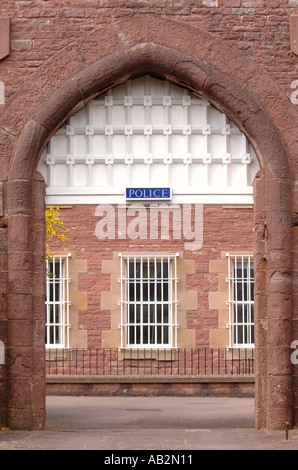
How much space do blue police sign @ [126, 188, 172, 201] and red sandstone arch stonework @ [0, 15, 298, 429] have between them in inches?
52.6

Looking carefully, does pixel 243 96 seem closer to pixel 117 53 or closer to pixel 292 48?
pixel 292 48

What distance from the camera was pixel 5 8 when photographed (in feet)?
35.1

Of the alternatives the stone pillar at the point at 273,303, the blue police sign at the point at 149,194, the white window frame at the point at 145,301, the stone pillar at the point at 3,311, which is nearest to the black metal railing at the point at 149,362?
the white window frame at the point at 145,301

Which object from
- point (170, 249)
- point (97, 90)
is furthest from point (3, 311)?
point (170, 249)

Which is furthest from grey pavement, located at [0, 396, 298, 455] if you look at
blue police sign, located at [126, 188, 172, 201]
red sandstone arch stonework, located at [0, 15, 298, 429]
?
blue police sign, located at [126, 188, 172, 201]

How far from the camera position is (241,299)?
57.3ft

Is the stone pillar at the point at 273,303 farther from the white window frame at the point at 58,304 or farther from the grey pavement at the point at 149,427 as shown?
the white window frame at the point at 58,304

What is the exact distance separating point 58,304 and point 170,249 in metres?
2.28

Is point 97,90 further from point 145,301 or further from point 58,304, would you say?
point 58,304

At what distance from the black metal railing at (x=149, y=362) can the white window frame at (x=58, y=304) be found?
28 cm

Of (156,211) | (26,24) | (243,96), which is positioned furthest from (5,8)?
(156,211)

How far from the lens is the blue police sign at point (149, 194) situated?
11.8 m

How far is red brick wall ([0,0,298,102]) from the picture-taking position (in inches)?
419

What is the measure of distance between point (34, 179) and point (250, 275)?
759cm
